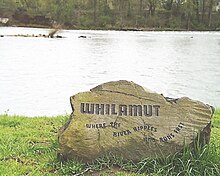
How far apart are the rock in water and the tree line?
173ft

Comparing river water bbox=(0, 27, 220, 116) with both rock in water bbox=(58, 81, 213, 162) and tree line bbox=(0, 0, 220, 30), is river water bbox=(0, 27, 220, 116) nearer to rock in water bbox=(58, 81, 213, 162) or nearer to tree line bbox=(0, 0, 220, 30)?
rock in water bbox=(58, 81, 213, 162)

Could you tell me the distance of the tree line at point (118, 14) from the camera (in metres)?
58.4

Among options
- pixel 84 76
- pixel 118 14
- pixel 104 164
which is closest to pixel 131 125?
pixel 104 164

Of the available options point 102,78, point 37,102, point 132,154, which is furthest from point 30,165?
point 102,78

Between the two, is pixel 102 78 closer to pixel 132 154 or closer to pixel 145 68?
pixel 145 68

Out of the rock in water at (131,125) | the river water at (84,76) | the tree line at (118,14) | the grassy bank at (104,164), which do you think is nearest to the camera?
the grassy bank at (104,164)

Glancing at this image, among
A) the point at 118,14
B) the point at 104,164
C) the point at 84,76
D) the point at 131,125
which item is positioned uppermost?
the point at 131,125

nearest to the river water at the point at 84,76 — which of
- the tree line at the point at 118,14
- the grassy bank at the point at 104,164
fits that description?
the grassy bank at the point at 104,164

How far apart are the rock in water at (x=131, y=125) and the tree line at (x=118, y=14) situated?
5282 centimetres

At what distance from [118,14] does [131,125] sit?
2284 inches

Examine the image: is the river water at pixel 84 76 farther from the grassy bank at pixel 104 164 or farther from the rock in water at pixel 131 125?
the rock in water at pixel 131 125

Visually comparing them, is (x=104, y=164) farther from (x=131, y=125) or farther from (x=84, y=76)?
(x=84, y=76)

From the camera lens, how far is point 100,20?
5931 centimetres

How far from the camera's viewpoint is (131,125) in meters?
3.94
